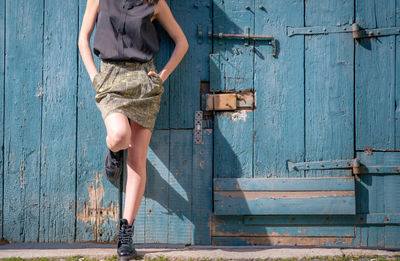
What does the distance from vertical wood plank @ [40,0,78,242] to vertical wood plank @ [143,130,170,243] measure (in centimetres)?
56

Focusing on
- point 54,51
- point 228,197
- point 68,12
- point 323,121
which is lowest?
point 228,197

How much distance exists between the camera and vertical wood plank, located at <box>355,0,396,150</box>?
280cm

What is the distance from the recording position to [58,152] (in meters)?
2.87

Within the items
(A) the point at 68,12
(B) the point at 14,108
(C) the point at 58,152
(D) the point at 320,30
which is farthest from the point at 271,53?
(B) the point at 14,108

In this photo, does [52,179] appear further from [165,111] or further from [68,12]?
[68,12]

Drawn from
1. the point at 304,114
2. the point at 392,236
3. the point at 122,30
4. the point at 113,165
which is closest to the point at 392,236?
the point at 392,236

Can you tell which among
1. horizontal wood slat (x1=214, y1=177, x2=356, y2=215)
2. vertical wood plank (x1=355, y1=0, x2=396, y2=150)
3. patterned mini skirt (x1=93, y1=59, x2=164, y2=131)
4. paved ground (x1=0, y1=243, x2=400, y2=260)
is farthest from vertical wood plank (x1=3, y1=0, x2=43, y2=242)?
vertical wood plank (x1=355, y1=0, x2=396, y2=150)

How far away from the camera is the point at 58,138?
2.87m

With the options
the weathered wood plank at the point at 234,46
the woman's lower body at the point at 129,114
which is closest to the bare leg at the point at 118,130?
the woman's lower body at the point at 129,114

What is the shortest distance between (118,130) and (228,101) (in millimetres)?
905

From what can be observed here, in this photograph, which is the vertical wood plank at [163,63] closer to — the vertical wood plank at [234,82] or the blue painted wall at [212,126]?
the blue painted wall at [212,126]

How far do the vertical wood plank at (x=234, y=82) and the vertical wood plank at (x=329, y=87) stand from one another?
0.43 metres

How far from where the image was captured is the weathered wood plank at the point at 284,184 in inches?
109

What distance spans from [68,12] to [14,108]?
2.68ft
